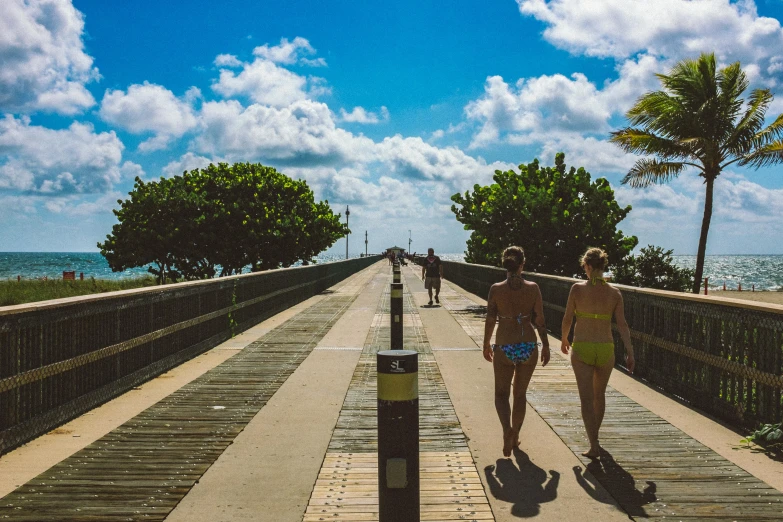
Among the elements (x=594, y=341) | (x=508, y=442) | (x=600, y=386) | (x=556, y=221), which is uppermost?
(x=556, y=221)

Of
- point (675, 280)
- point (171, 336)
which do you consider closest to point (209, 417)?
point (171, 336)

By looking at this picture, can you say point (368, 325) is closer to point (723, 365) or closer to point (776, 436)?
point (723, 365)

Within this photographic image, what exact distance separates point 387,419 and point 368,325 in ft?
41.3

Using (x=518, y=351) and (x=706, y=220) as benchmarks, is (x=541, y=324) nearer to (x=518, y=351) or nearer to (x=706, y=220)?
(x=518, y=351)

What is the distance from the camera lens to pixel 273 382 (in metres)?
9.09

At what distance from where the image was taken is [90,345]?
7352 mm

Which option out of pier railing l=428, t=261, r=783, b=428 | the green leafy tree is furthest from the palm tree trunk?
the green leafy tree

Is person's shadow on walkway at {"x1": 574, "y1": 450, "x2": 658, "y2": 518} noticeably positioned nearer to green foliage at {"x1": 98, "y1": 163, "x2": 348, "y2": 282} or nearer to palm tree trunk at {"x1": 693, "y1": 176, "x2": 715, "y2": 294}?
palm tree trunk at {"x1": 693, "y1": 176, "x2": 715, "y2": 294}

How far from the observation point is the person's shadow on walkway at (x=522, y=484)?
4691 millimetres

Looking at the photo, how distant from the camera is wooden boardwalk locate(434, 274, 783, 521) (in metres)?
4.58

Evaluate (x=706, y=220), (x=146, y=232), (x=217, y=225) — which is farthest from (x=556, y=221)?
(x=146, y=232)

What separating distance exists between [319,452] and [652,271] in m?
22.5

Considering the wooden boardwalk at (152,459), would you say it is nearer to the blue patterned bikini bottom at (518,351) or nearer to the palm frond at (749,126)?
the blue patterned bikini bottom at (518,351)

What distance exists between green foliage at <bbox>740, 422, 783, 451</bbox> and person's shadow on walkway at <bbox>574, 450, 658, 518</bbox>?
1489 millimetres
